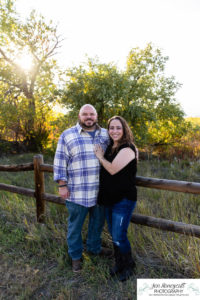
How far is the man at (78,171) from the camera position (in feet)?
9.72

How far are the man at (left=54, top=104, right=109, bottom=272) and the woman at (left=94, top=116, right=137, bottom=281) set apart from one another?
142mm

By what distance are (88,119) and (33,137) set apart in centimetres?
1079

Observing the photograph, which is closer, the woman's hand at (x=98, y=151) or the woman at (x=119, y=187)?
the woman at (x=119, y=187)

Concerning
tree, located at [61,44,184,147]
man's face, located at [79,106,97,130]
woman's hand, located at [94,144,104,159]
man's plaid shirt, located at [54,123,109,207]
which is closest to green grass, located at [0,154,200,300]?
man's plaid shirt, located at [54,123,109,207]

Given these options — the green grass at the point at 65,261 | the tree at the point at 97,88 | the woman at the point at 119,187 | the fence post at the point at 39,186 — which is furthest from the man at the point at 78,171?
the tree at the point at 97,88

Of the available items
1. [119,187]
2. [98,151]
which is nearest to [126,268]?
[119,187]

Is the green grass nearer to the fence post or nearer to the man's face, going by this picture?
the fence post

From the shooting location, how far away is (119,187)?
8.95 ft

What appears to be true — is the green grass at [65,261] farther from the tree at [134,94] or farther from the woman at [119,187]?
the tree at [134,94]

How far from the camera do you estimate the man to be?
296cm

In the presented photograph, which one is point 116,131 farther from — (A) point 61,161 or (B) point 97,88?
(B) point 97,88

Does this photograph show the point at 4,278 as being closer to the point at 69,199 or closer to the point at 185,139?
the point at 69,199

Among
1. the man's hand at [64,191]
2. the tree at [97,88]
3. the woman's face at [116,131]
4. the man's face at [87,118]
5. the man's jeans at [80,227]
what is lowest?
the man's jeans at [80,227]

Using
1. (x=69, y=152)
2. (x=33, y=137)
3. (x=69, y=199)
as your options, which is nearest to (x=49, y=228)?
(x=69, y=199)
